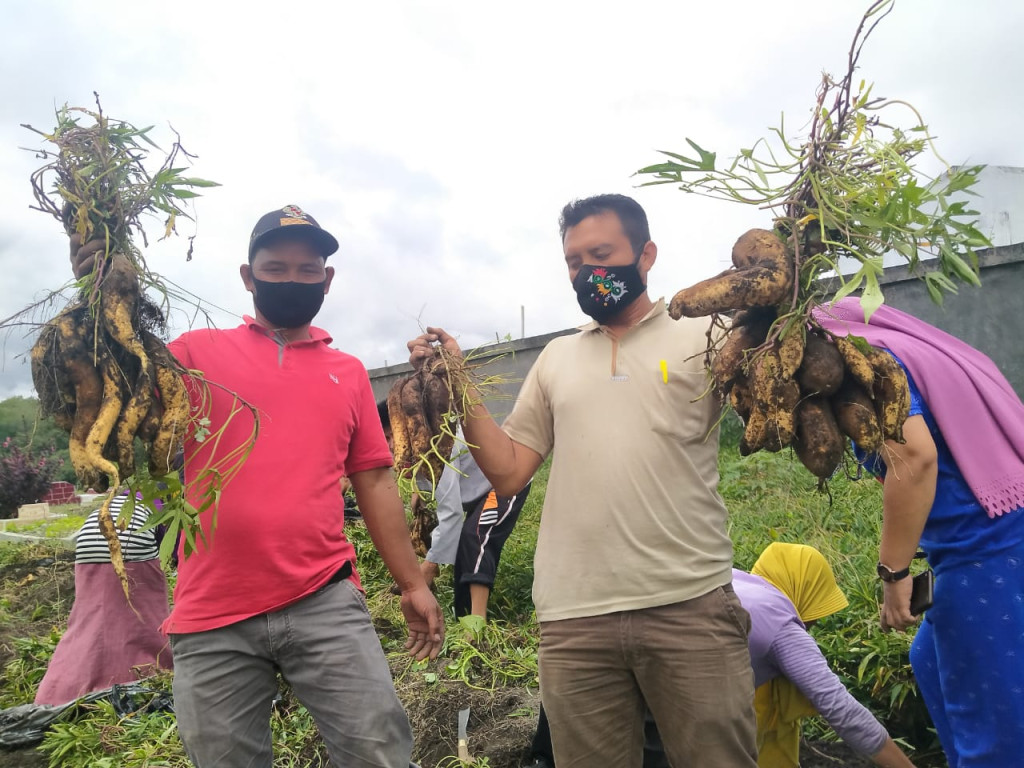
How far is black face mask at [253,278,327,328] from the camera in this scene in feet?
7.08

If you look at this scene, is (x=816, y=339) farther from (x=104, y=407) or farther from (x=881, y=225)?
(x=104, y=407)

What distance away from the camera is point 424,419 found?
77.3 inches

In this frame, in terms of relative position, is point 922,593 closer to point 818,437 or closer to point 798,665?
A: point 798,665

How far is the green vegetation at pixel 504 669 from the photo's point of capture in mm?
2920

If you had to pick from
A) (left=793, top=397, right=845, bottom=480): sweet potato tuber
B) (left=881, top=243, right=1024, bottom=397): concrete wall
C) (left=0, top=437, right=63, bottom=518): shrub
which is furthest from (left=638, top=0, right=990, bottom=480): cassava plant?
(left=0, top=437, right=63, bottom=518): shrub

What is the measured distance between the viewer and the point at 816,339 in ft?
5.02

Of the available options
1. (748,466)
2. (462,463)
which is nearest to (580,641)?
(462,463)

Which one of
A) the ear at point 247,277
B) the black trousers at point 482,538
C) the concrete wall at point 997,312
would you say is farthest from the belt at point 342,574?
the concrete wall at point 997,312

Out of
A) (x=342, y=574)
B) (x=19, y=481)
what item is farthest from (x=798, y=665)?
(x=19, y=481)

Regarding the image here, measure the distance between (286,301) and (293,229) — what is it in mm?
226

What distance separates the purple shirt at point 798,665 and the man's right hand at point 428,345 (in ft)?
3.88

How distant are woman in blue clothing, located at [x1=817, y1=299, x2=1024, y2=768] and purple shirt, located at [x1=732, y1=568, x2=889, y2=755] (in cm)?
25

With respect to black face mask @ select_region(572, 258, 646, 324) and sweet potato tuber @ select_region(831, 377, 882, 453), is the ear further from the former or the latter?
sweet potato tuber @ select_region(831, 377, 882, 453)

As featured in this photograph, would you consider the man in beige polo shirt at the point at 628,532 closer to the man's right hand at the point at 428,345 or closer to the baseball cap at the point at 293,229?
the man's right hand at the point at 428,345
